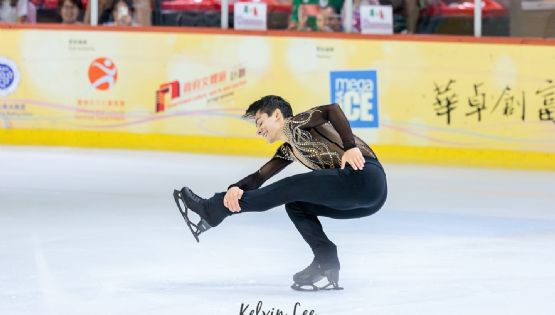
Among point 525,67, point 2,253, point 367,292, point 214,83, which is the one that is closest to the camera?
point 367,292

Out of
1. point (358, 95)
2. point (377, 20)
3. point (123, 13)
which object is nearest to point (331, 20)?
point (377, 20)

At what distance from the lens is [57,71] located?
1232cm

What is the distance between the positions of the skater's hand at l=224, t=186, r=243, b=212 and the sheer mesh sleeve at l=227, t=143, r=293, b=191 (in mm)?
96

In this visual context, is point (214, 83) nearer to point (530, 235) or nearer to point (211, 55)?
point (211, 55)

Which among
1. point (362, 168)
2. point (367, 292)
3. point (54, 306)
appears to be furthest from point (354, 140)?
point (54, 306)

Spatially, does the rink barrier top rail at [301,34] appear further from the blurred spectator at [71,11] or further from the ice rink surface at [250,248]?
the ice rink surface at [250,248]

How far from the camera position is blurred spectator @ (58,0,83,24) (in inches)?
485

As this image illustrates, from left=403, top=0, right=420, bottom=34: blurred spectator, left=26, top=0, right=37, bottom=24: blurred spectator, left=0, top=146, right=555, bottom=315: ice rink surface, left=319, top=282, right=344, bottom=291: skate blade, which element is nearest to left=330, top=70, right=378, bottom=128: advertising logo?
left=403, top=0, right=420, bottom=34: blurred spectator

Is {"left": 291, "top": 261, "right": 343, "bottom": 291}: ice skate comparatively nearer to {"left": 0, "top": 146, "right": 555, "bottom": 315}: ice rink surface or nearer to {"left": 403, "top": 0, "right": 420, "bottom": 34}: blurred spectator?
{"left": 0, "top": 146, "right": 555, "bottom": 315}: ice rink surface

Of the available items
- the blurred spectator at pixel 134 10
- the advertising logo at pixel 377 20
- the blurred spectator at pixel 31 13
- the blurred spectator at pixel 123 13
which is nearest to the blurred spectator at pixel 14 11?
the blurred spectator at pixel 31 13

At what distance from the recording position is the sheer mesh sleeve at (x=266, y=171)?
551 cm

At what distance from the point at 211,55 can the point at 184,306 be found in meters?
6.90

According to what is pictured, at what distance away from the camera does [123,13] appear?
12.3 metres

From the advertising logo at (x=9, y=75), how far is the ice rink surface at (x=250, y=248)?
1.76 m
